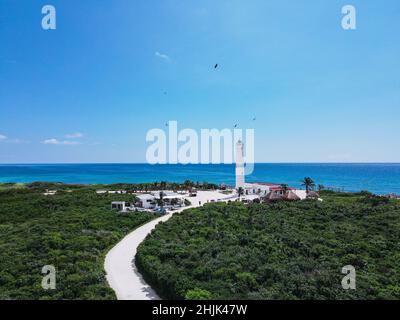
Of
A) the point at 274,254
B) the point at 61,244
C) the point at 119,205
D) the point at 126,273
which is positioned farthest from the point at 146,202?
the point at 274,254

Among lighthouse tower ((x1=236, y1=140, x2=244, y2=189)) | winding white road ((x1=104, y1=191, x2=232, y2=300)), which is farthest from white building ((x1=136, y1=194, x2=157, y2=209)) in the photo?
lighthouse tower ((x1=236, y1=140, x2=244, y2=189))

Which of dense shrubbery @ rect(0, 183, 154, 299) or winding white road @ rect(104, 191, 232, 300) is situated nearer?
winding white road @ rect(104, 191, 232, 300)

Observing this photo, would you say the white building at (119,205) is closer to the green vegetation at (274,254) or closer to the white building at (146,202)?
the white building at (146,202)

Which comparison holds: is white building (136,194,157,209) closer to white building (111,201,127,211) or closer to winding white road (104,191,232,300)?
white building (111,201,127,211)

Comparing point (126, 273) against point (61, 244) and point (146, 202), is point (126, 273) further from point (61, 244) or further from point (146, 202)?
point (146, 202)

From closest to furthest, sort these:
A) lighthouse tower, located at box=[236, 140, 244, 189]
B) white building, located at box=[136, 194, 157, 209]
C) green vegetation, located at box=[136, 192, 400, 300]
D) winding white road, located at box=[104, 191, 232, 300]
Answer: green vegetation, located at box=[136, 192, 400, 300]
winding white road, located at box=[104, 191, 232, 300]
white building, located at box=[136, 194, 157, 209]
lighthouse tower, located at box=[236, 140, 244, 189]
